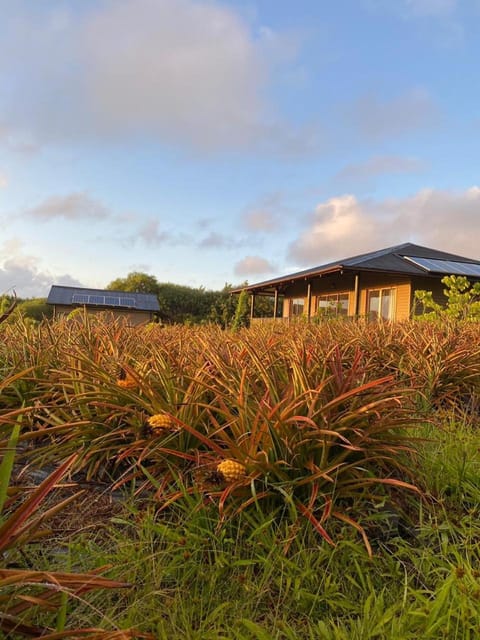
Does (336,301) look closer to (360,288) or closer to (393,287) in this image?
(360,288)

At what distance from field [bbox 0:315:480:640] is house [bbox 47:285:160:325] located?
2057 centimetres

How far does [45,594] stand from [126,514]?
2.24 feet

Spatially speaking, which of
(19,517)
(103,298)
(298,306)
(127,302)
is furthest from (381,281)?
(19,517)

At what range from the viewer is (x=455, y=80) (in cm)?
588

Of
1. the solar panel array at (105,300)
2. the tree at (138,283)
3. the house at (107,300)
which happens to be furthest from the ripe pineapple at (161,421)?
the tree at (138,283)

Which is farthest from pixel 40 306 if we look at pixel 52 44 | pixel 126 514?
pixel 126 514

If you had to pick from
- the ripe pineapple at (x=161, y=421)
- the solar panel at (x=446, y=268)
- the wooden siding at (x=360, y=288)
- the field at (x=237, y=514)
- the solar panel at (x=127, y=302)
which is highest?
the solar panel at (x=446, y=268)

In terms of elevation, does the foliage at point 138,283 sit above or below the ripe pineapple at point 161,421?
above

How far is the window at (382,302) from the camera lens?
17.0 m

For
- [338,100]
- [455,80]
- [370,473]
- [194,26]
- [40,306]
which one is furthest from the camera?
[40,306]

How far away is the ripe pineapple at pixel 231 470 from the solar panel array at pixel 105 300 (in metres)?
22.6

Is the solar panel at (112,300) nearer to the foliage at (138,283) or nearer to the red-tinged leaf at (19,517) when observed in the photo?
the foliage at (138,283)

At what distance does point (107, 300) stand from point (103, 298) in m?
0.44

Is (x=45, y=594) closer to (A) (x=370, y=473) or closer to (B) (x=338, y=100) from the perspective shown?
(A) (x=370, y=473)
